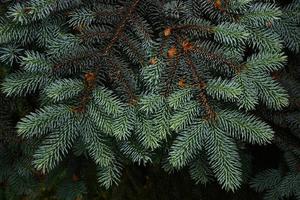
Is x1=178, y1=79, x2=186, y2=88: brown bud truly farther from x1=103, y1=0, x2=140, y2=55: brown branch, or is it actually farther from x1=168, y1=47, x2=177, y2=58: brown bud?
x1=103, y1=0, x2=140, y2=55: brown branch

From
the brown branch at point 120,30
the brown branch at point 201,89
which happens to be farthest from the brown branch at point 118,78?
the brown branch at point 201,89

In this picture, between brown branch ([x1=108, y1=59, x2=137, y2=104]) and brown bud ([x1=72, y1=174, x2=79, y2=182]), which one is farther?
brown bud ([x1=72, y1=174, x2=79, y2=182])

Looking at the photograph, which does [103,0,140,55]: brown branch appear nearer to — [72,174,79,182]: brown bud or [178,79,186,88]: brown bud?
[178,79,186,88]: brown bud

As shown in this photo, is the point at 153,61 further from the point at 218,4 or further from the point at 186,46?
the point at 218,4

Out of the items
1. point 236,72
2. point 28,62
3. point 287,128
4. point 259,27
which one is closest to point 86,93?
point 28,62

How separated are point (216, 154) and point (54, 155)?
61cm

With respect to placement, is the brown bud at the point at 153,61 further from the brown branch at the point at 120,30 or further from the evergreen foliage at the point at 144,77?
the brown branch at the point at 120,30

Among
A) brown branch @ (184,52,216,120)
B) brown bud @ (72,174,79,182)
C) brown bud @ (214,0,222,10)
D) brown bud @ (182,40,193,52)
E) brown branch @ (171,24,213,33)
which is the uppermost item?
brown bud @ (214,0,222,10)

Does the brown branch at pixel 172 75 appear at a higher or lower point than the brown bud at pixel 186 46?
lower

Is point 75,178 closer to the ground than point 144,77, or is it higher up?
closer to the ground

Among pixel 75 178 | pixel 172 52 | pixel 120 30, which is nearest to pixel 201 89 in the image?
pixel 172 52

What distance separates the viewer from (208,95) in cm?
143

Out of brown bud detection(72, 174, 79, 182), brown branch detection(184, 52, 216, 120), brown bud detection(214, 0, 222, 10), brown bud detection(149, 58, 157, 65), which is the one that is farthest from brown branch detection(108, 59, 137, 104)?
brown bud detection(72, 174, 79, 182)

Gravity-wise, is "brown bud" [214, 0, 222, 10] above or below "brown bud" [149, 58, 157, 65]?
above
